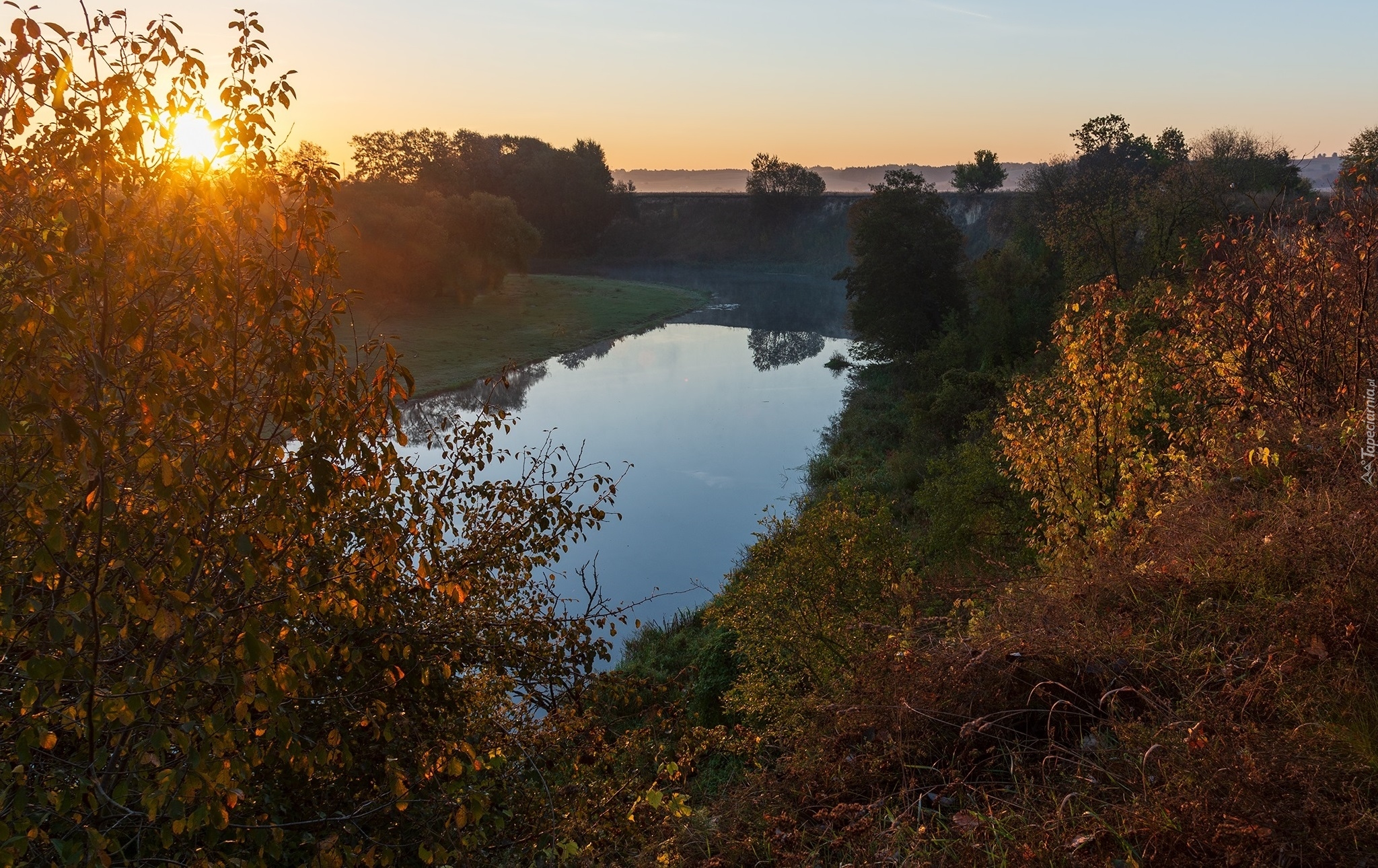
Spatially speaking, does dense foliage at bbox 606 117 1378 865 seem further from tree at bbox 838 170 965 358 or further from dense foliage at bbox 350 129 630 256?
dense foliage at bbox 350 129 630 256

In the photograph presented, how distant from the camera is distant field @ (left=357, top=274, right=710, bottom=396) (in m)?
48.2

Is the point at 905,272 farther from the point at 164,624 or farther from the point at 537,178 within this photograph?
the point at 537,178

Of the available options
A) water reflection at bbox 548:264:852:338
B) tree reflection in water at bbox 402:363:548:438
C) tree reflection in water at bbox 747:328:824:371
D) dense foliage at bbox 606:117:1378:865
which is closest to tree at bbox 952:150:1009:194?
water reflection at bbox 548:264:852:338

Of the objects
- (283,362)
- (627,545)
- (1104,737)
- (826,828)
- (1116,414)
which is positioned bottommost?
(627,545)

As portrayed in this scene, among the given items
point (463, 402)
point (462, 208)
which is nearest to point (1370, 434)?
point (463, 402)

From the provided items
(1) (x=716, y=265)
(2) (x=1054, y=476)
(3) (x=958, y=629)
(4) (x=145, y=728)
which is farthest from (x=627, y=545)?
(1) (x=716, y=265)

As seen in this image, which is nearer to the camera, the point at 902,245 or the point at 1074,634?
the point at 1074,634

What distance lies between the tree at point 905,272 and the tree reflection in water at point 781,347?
906 cm

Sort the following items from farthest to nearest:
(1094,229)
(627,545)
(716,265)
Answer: (716,265) < (1094,229) < (627,545)

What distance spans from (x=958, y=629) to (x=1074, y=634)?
146 centimetres

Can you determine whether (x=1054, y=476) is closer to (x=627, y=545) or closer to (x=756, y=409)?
(x=627, y=545)

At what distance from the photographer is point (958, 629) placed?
7586mm

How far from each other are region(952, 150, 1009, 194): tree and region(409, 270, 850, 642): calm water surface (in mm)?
29821

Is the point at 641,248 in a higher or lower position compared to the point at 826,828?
higher
